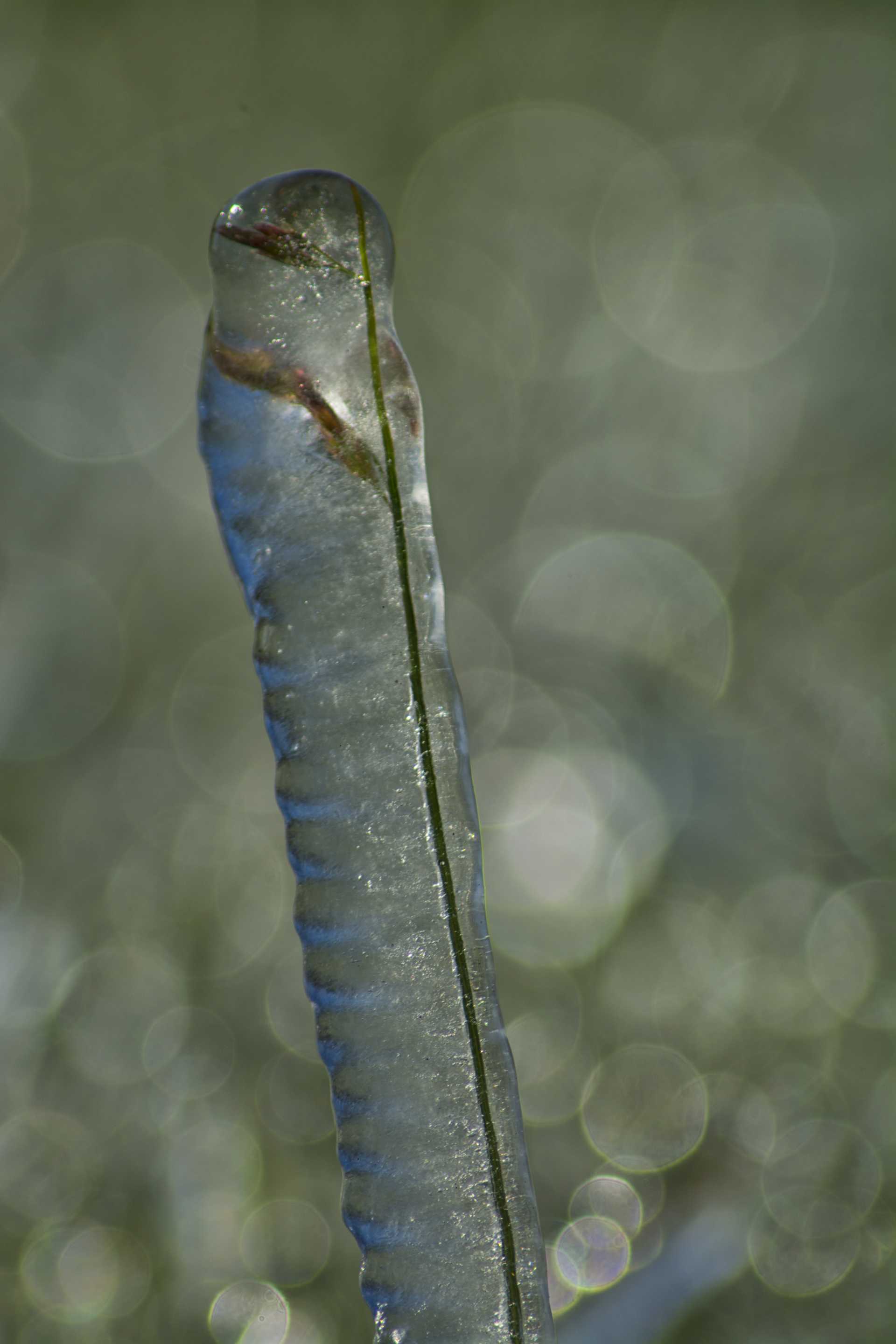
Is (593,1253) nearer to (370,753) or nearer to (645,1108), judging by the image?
(645,1108)

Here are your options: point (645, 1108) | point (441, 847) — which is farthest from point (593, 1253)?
point (441, 847)

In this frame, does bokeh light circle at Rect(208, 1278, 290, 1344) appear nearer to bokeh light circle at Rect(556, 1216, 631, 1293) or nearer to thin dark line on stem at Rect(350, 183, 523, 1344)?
bokeh light circle at Rect(556, 1216, 631, 1293)

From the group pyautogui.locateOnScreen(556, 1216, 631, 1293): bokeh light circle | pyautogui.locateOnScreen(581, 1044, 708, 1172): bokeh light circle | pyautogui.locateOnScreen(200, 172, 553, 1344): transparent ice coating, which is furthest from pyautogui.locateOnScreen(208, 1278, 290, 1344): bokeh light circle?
pyautogui.locateOnScreen(200, 172, 553, 1344): transparent ice coating

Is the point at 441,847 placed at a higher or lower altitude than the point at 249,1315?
higher

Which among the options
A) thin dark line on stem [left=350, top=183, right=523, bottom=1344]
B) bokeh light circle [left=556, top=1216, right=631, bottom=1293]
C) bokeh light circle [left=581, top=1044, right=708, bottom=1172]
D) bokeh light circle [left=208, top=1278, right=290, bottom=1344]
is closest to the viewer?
thin dark line on stem [left=350, top=183, right=523, bottom=1344]

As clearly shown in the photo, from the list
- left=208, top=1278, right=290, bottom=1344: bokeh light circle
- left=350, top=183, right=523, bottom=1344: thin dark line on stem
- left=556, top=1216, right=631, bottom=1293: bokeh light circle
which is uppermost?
left=350, top=183, right=523, bottom=1344: thin dark line on stem

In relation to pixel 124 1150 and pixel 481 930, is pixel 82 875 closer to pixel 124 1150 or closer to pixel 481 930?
pixel 124 1150

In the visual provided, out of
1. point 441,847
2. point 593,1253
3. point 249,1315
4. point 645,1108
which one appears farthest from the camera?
point 645,1108

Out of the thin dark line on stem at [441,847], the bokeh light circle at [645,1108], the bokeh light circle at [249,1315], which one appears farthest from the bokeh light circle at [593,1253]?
the thin dark line on stem at [441,847]

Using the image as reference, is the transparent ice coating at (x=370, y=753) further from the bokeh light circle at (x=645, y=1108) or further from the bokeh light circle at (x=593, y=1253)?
the bokeh light circle at (x=645, y=1108)
